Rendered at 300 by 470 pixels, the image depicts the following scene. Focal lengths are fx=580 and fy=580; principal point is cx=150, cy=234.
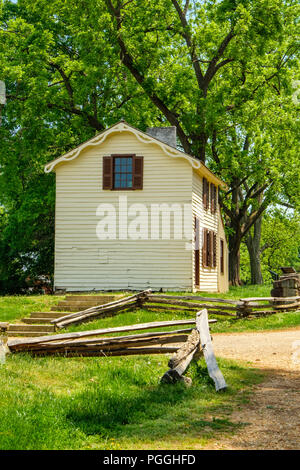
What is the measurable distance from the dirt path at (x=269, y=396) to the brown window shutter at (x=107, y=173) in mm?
11517

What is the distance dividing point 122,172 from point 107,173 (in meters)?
0.64

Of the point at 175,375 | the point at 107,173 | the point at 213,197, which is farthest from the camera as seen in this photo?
the point at 213,197

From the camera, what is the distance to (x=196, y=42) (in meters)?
29.9

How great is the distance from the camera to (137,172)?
24250mm

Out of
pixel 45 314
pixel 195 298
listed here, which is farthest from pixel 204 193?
pixel 45 314

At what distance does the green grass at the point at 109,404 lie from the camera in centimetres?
589

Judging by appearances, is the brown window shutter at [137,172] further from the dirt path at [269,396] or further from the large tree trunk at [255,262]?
the large tree trunk at [255,262]

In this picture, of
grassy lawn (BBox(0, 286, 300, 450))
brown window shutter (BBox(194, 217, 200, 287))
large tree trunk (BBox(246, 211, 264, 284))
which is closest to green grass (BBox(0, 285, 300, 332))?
brown window shutter (BBox(194, 217, 200, 287))

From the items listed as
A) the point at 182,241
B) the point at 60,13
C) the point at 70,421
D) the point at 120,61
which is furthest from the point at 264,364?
the point at 60,13

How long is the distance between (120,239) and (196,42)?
12214mm

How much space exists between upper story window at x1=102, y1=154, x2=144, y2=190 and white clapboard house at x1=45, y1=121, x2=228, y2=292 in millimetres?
17

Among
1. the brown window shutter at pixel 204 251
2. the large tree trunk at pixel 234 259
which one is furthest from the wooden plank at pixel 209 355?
the large tree trunk at pixel 234 259

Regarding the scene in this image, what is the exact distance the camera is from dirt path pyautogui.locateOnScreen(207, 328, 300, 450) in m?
5.97

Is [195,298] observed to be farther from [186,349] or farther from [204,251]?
[186,349]
